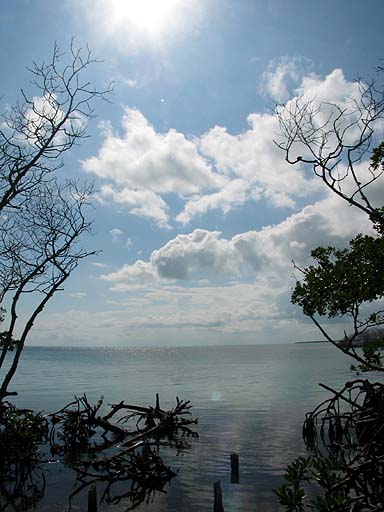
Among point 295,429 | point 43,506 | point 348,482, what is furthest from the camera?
point 295,429

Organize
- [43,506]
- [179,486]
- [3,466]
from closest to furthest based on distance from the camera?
1. [43,506]
2. [179,486]
3. [3,466]

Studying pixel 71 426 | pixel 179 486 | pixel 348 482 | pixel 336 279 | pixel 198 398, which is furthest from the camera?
pixel 198 398

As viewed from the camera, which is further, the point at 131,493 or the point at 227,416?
the point at 227,416

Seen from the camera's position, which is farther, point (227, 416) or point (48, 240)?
point (227, 416)

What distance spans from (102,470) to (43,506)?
416cm

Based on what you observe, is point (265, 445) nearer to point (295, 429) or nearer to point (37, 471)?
point (295, 429)

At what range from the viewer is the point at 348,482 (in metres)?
9.15

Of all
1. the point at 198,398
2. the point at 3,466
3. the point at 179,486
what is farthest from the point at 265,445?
the point at 198,398

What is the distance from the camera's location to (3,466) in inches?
723

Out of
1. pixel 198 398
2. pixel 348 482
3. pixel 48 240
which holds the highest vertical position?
pixel 48 240

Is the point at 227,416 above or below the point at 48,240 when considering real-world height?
below

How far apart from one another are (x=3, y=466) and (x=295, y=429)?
19034 mm

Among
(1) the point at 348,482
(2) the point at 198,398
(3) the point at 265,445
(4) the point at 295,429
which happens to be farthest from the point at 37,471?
(2) the point at 198,398

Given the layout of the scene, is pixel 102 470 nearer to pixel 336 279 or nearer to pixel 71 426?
pixel 71 426
